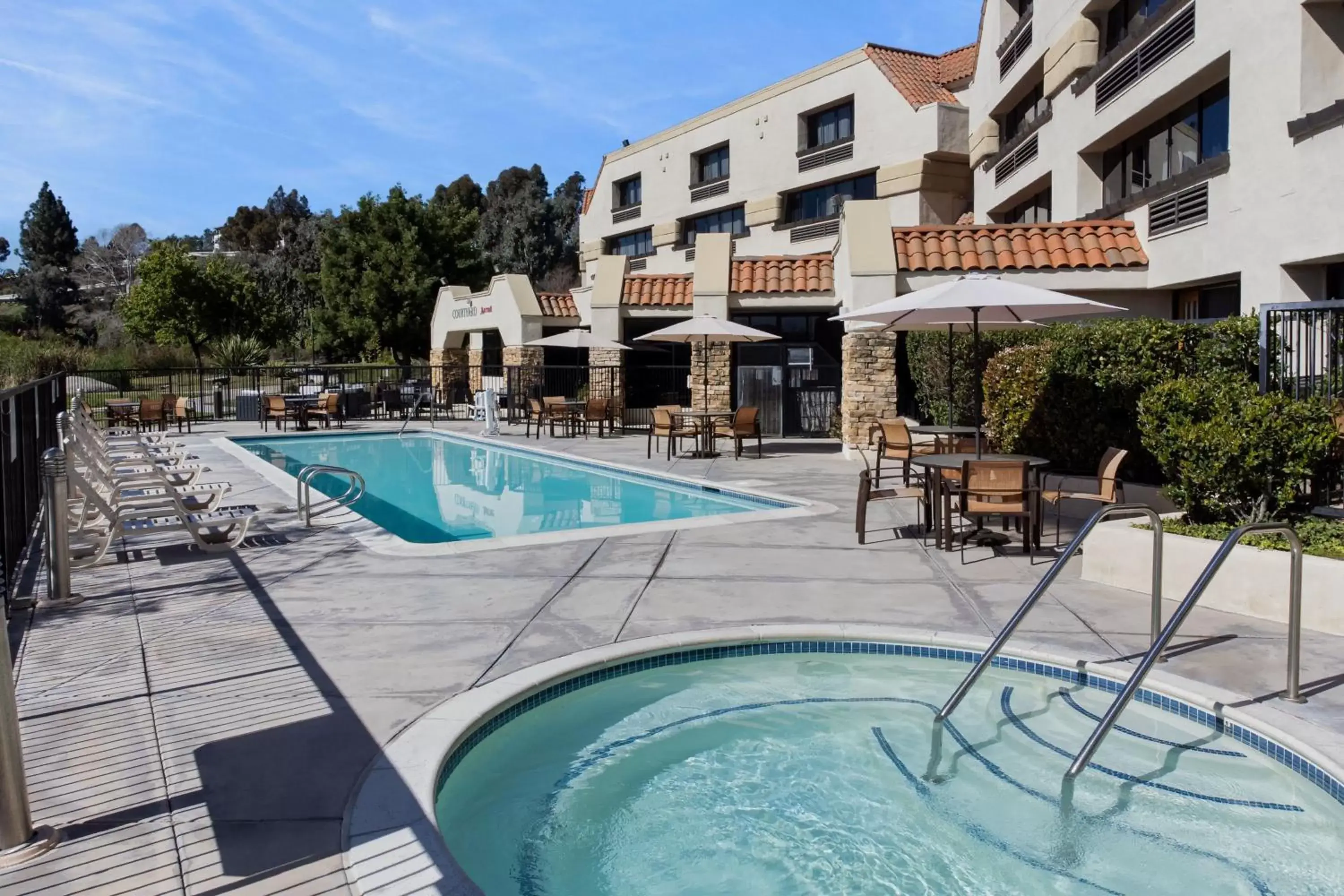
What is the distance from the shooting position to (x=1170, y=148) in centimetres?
1622

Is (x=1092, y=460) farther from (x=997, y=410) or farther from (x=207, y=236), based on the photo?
(x=207, y=236)

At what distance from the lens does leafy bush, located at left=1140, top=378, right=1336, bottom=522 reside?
273 inches

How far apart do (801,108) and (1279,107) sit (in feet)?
69.4

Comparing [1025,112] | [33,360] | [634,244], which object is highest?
[1025,112]

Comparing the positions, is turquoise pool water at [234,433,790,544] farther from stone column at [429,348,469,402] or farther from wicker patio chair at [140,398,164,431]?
stone column at [429,348,469,402]

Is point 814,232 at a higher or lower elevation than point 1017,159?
lower

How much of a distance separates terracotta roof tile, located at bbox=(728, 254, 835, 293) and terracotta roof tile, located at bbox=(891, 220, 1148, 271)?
155 inches

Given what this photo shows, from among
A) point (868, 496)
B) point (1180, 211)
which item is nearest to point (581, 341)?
point (1180, 211)

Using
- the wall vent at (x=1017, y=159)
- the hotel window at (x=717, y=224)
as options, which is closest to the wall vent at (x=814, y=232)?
the hotel window at (x=717, y=224)

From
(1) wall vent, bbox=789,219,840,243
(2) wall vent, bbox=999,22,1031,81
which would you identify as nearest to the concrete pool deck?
(2) wall vent, bbox=999,22,1031,81

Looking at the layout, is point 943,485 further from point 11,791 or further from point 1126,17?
point 1126,17

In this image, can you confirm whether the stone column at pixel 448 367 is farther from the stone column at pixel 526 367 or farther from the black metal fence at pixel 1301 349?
the black metal fence at pixel 1301 349

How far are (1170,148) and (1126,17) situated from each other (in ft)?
11.2

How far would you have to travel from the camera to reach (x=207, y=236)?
385ft
